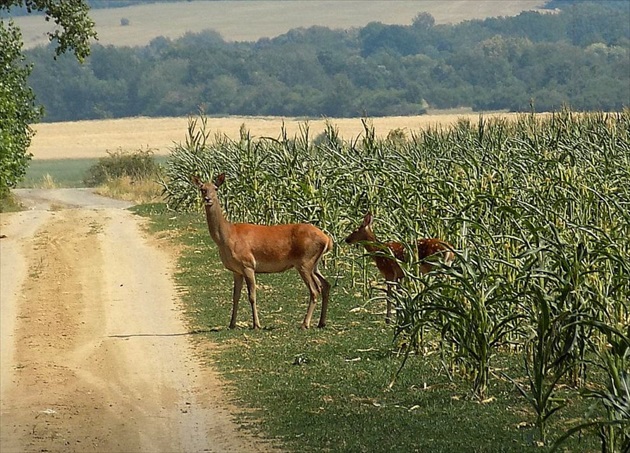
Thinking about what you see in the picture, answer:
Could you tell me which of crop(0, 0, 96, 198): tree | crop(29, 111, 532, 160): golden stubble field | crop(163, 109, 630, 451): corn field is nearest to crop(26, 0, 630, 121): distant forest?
crop(29, 111, 532, 160): golden stubble field

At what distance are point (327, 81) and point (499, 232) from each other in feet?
437

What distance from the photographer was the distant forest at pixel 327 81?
12200cm

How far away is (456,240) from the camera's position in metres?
13.8

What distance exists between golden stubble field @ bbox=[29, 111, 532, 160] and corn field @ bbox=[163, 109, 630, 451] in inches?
2265

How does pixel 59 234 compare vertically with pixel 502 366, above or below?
below

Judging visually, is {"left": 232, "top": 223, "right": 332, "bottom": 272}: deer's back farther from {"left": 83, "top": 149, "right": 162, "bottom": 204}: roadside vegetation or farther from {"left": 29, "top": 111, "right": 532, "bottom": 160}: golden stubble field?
{"left": 29, "top": 111, "right": 532, "bottom": 160}: golden stubble field

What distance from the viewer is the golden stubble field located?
8538 centimetres

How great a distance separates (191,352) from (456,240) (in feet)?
9.41

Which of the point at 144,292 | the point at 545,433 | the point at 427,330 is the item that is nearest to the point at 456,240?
the point at 427,330

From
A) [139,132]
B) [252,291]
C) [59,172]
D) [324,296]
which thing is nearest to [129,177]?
[59,172]

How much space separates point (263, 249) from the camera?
50.4ft

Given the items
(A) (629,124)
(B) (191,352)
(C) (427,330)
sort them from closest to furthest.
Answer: (C) (427,330)
(B) (191,352)
(A) (629,124)

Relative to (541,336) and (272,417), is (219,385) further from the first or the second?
(541,336)

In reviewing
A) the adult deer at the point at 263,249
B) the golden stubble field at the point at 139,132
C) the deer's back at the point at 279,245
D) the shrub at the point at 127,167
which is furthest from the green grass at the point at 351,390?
the golden stubble field at the point at 139,132
